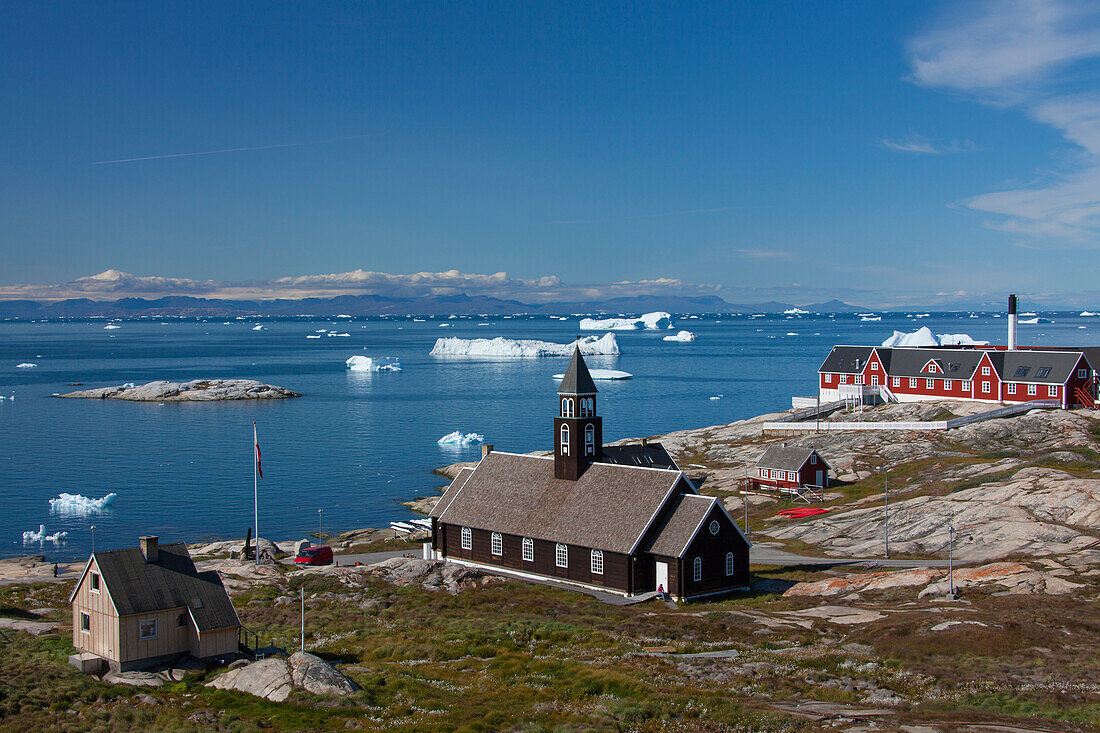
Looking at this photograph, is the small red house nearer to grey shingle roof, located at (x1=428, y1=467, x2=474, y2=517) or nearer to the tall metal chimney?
grey shingle roof, located at (x1=428, y1=467, x2=474, y2=517)

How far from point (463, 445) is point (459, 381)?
7239cm

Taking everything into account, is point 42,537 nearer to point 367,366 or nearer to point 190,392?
point 190,392

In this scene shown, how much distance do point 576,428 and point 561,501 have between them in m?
3.51

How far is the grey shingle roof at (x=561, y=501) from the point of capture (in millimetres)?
38844

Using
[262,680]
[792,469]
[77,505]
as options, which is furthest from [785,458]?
[77,505]

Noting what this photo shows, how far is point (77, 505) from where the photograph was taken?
6638 centimetres

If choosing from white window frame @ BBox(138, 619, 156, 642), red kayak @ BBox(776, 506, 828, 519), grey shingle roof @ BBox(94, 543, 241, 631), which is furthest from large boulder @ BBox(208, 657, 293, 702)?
red kayak @ BBox(776, 506, 828, 519)

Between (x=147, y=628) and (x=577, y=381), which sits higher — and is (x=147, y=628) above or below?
below

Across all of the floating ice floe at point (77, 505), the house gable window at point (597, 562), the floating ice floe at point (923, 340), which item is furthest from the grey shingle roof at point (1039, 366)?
the floating ice floe at point (77, 505)

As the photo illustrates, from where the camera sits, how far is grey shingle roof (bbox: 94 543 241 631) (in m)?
24.4

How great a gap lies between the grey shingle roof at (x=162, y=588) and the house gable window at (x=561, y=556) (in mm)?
17543

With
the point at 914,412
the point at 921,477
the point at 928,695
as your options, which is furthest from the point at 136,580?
the point at 914,412

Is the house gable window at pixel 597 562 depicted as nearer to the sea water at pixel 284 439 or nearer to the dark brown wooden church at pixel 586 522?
the dark brown wooden church at pixel 586 522

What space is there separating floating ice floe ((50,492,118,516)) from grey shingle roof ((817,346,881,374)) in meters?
64.3
